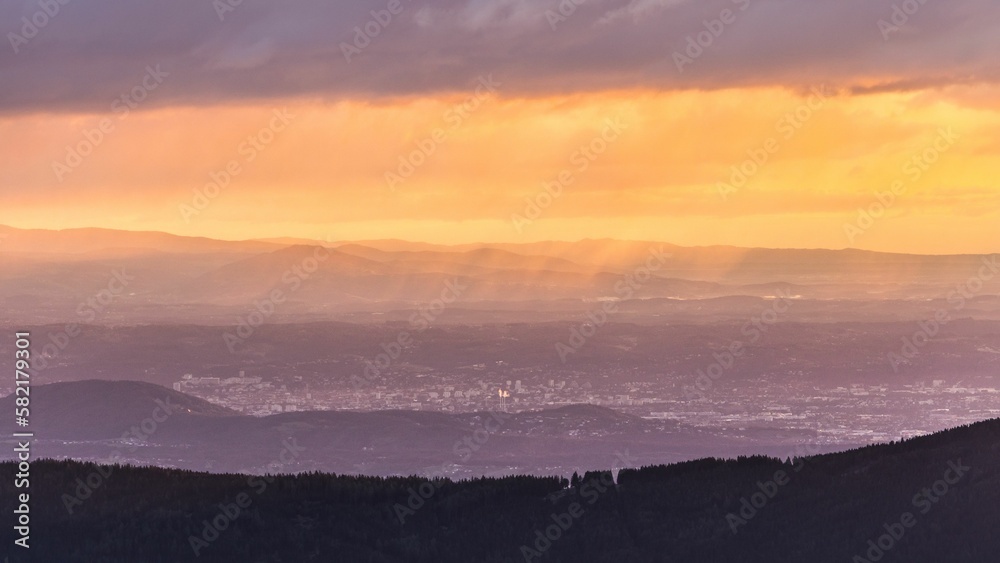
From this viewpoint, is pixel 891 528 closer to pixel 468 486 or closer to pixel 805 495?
pixel 805 495

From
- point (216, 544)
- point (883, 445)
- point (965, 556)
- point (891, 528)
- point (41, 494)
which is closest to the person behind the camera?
point (965, 556)

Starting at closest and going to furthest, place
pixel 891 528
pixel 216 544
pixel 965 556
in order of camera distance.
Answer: pixel 965 556, pixel 891 528, pixel 216 544

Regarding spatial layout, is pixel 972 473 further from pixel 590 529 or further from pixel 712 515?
pixel 590 529

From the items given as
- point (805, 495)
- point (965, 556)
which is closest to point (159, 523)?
point (805, 495)

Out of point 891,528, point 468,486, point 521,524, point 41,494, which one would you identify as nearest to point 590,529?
point 521,524

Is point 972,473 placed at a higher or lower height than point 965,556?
higher

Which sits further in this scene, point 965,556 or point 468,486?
point 468,486
